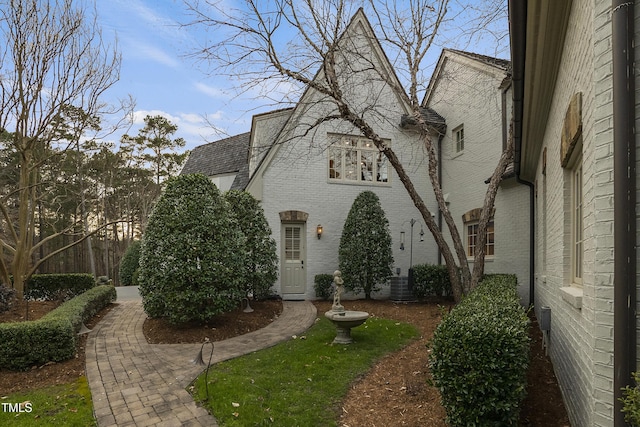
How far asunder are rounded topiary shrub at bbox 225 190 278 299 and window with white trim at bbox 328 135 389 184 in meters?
3.06

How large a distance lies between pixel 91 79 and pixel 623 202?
10.3 meters

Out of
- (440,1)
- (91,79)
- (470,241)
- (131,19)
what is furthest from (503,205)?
(91,79)

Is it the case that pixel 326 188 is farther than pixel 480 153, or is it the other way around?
pixel 326 188

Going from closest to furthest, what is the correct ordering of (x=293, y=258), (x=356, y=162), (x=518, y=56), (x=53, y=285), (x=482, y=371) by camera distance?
(x=482, y=371) < (x=518, y=56) < (x=53, y=285) < (x=293, y=258) < (x=356, y=162)

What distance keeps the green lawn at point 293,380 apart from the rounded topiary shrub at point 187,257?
5.72 ft

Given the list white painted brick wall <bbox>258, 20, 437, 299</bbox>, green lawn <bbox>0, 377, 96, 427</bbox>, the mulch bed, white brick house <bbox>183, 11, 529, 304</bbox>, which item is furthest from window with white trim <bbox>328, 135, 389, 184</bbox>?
green lawn <bbox>0, 377, 96, 427</bbox>

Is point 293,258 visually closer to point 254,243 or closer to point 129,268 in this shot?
point 254,243

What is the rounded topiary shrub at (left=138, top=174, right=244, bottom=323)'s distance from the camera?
704cm

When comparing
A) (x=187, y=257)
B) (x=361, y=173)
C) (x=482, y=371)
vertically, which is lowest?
(x=482, y=371)

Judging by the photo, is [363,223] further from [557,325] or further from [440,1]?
[557,325]

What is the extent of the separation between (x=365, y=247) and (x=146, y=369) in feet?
22.7

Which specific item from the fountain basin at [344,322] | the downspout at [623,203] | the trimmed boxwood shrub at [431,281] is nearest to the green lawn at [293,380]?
the fountain basin at [344,322]

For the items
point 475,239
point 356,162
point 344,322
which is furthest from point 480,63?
point 344,322

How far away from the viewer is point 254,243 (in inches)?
388
